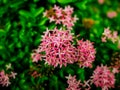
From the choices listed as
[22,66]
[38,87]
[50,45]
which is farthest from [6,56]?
[50,45]

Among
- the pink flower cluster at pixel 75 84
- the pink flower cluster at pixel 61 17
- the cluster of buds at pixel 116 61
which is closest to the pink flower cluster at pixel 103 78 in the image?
the pink flower cluster at pixel 75 84

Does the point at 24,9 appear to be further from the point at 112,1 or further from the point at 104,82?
the point at 112,1

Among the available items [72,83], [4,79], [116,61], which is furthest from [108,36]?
[4,79]

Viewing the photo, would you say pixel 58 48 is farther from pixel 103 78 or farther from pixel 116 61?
pixel 116 61

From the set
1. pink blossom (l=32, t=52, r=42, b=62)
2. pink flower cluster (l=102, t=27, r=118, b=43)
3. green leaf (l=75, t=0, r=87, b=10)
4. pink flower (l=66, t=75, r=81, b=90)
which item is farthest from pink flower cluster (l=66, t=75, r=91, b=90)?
green leaf (l=75, t=0, r=87, b=10)

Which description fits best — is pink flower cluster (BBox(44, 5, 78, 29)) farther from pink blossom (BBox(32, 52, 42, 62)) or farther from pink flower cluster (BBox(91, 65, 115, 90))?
pink flower cluster (BBox(91, 65, 115, 90))
